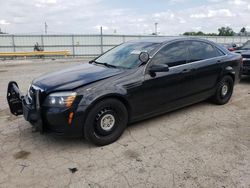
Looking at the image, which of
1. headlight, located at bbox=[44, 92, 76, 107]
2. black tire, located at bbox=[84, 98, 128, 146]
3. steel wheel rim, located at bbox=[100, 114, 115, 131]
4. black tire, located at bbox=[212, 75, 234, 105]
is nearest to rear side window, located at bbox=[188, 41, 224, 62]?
black tire, located at bbox=[212, 75, 234, 105]

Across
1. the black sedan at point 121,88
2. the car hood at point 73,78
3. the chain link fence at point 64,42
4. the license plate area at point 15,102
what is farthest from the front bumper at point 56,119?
the chain link fence at point 64,42

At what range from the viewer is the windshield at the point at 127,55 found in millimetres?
4177

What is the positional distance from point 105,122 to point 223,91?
3227 millimetres

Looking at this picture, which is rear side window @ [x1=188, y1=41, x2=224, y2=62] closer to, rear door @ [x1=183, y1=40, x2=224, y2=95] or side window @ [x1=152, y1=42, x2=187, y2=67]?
rear door @ [x1=183, y1=40, x2=224, y2=95]

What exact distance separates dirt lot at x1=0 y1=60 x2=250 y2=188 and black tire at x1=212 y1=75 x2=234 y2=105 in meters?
0.83

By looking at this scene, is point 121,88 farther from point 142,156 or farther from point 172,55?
point 172,55

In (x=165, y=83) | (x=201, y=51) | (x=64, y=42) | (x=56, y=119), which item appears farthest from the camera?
(x=64, y=42)

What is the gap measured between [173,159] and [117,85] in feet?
4.38

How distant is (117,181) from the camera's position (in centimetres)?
285

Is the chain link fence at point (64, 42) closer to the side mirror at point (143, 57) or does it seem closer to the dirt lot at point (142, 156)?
the side mirror at point (143, 57)

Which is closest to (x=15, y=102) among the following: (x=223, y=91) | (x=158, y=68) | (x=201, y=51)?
(x=158, y=68)

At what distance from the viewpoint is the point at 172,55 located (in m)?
4.46

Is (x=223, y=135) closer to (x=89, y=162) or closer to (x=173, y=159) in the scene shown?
(x=173, y=159)

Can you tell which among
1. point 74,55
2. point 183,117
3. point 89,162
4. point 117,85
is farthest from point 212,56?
point 74,55
